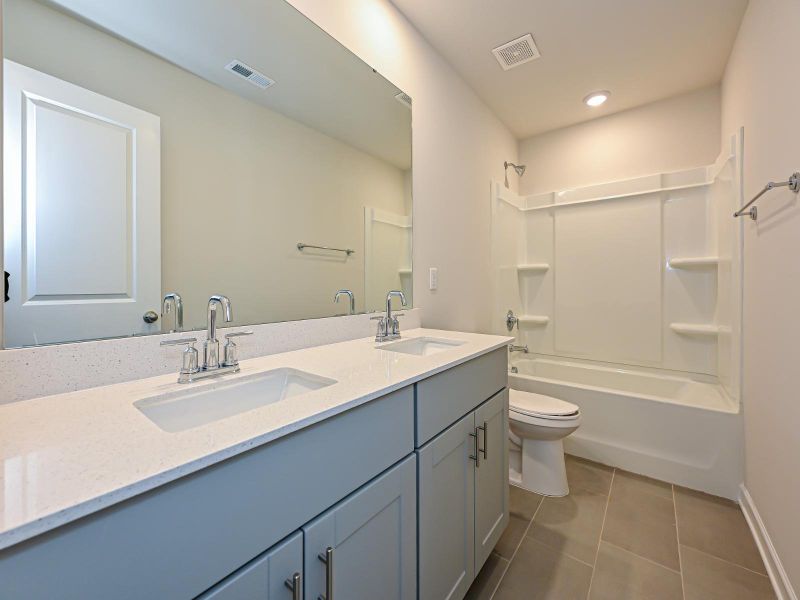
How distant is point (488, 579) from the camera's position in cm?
137

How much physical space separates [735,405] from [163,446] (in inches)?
102

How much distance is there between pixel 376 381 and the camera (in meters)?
0.88

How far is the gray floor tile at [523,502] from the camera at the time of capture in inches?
69.6

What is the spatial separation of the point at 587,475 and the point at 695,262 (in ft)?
5.32

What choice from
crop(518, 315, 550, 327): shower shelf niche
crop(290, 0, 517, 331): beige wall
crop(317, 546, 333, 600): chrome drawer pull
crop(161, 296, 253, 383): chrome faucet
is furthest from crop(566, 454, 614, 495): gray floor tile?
crop(161, 296, 253, 383): chrome faucet

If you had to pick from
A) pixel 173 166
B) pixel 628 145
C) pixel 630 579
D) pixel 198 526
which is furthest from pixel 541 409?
pixel 628 145

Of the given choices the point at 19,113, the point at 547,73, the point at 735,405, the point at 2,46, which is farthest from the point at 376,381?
the point at 547,73

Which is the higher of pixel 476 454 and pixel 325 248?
pixel 325 248

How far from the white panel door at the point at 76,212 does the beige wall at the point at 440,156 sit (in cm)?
87

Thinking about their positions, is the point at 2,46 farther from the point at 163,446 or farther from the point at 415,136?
the point at 415,136

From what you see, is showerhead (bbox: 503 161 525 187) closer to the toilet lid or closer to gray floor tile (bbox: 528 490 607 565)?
the toilet lid

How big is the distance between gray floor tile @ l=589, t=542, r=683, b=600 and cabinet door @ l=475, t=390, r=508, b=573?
1.27ft

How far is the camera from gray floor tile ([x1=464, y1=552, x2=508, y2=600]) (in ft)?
4.27

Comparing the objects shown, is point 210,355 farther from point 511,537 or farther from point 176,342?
point 511,537
